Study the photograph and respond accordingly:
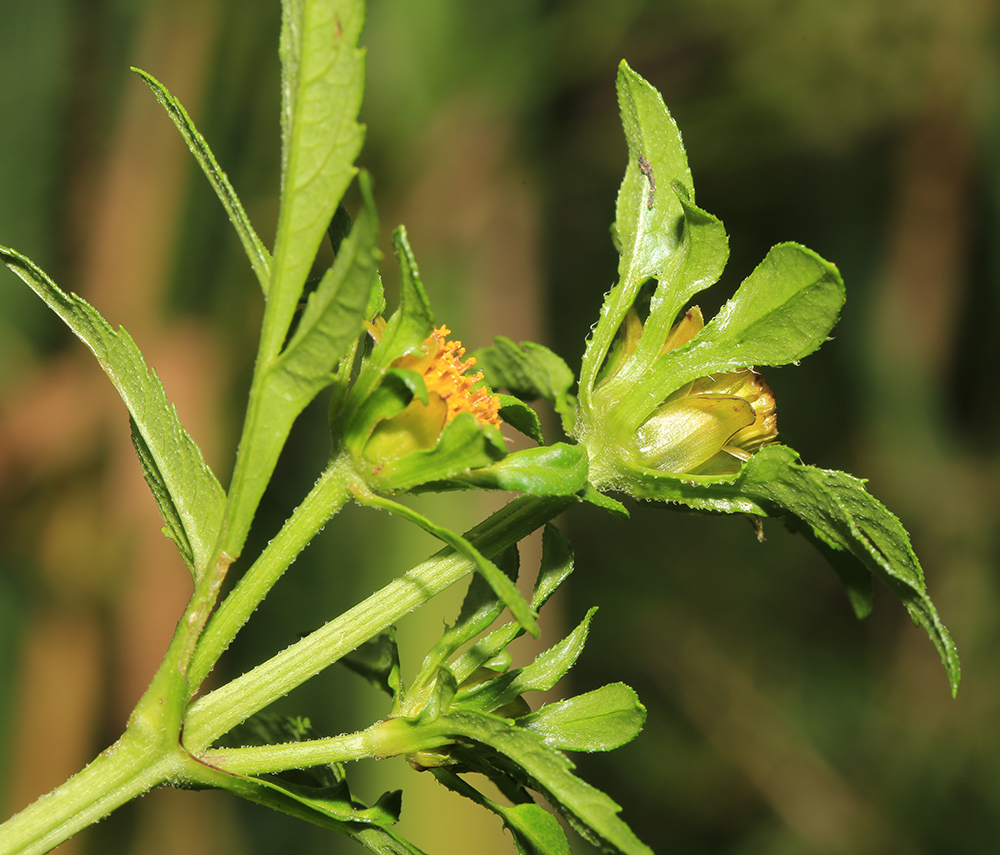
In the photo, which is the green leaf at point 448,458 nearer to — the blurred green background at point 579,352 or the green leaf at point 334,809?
the green leaf at point 334,809

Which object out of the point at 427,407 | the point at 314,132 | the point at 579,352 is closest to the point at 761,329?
the point at 427,407

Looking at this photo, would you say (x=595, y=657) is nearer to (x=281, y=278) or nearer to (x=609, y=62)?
(x=609, y=62)

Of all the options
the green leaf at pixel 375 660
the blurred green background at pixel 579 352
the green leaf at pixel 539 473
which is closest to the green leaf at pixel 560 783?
the green leaf at pixel 539 473

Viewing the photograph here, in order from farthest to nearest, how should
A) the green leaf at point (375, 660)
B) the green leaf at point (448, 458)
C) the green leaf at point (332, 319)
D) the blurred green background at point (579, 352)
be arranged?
the blurred green background at point (579, 352), the green leaf at point (375, 660), the green leaf at point (448, 458), the green leaf at point (332, 319)

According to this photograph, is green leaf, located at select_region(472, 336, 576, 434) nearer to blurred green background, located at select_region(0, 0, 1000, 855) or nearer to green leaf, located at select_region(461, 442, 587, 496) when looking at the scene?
green leaf, located at select_region(461, 442, 587, 496)

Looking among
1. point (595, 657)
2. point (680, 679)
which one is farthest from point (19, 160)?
point (680, 679)

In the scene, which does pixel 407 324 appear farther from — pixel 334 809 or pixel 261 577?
pixel 334 809

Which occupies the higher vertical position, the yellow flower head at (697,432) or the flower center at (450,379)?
the flower center at (450,379)
